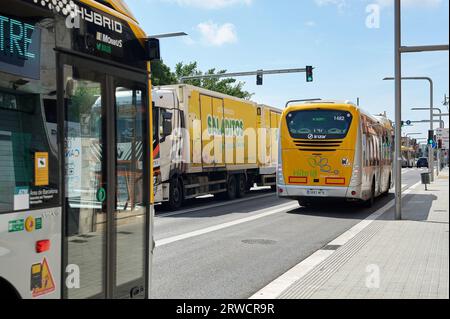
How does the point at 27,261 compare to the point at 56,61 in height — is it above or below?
below

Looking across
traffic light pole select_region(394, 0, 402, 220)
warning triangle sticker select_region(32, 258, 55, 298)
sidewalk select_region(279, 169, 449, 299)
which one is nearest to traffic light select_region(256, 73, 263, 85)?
traffic light pole select_region(394, 0, 402, 220)

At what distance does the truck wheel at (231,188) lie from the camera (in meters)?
20.5

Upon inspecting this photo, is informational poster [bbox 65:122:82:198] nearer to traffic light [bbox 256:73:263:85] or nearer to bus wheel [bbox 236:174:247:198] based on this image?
bus wheel [bbox 236:174:247:198]

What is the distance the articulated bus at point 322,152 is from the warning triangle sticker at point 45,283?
1273 centimetres

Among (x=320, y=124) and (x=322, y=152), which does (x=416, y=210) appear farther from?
(x=320, y=124)

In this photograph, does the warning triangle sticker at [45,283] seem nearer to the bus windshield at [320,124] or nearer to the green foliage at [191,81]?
the bus windshield at [320,124]

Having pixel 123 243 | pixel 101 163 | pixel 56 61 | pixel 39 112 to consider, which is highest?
pixel 56 61

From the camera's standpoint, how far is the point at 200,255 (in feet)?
29.4

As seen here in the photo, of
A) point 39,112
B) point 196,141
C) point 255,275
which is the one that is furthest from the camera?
point 196,141

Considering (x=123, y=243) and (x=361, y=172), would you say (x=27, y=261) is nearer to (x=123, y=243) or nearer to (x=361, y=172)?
(x=123, y=243)

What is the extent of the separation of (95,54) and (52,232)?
1.53 meters

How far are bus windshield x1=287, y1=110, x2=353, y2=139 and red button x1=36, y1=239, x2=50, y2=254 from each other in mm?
12898

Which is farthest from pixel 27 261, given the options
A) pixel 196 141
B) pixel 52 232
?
pixel 196 141

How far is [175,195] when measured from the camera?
54.4ft
